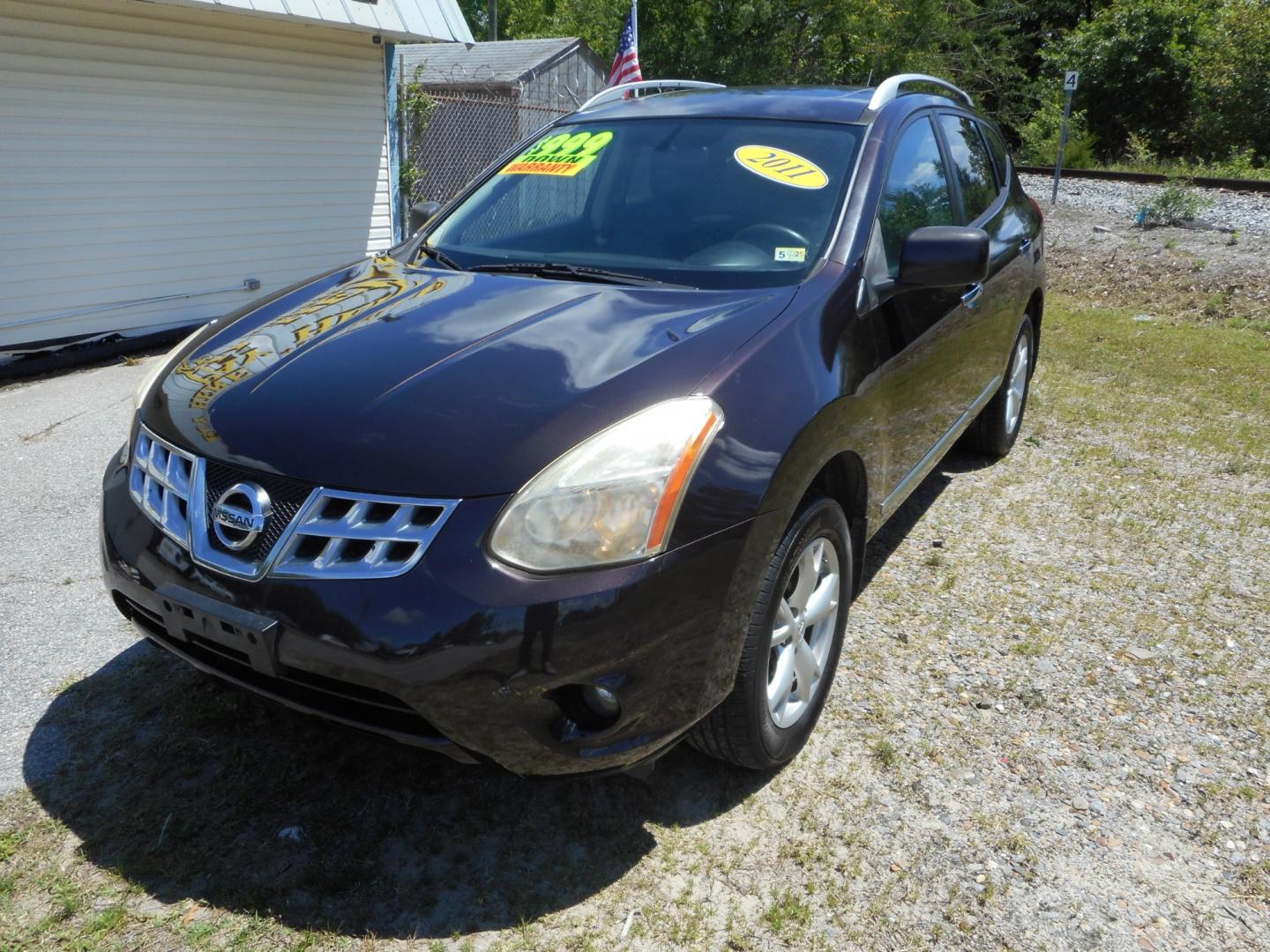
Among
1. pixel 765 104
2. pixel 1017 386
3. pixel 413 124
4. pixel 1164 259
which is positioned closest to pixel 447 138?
pixel 413 124

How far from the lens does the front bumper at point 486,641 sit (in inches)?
78.2

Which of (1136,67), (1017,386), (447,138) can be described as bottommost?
(1017,386)

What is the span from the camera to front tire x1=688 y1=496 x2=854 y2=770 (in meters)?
2.39

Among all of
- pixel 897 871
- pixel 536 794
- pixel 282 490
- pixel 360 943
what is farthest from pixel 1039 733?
pixel 282 490

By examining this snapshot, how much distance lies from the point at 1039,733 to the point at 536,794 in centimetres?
153

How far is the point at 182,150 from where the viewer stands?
8.45 m

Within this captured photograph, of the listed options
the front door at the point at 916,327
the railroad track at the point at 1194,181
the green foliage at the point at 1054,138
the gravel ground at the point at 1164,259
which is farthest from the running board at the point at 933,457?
the green foliage at the point at 1054,138

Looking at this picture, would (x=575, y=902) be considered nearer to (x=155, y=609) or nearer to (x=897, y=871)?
(x=897, y=871)

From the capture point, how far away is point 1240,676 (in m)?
3.40

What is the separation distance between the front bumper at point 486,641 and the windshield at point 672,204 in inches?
42.7

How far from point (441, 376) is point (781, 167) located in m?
1.52

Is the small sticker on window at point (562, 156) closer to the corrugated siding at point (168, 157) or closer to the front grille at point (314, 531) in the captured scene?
the front grille at point (314, 531)

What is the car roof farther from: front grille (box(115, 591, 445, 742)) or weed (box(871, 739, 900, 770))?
front grille (box(115, 591, 445, 742))

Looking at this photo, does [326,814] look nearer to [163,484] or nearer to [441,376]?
[163,484]
